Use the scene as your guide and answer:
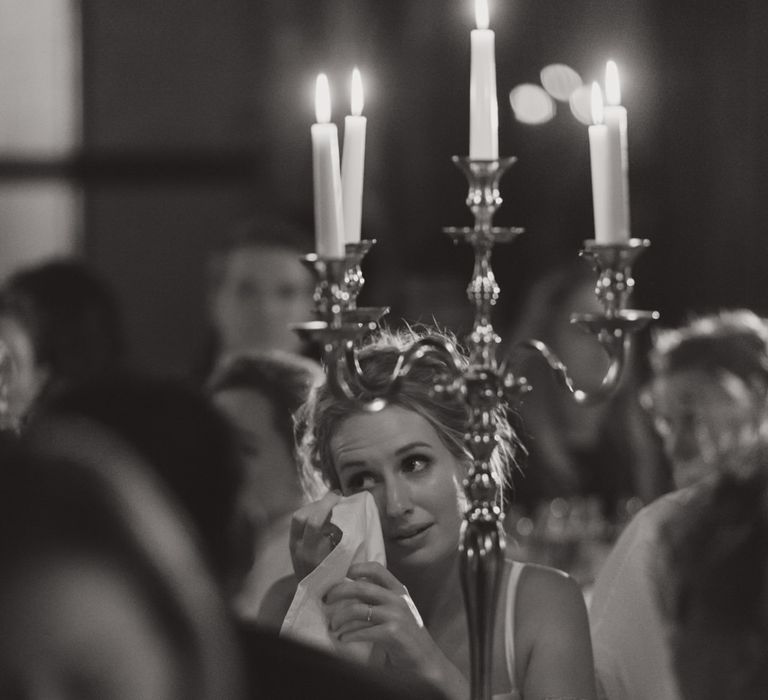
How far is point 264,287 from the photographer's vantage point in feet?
15.8

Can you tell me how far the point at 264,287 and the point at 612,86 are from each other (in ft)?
10.2

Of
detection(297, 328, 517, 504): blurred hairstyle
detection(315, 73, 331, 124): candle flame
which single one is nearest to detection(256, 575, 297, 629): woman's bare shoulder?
detection(297, 328, 517, 504): blurred hairstyle

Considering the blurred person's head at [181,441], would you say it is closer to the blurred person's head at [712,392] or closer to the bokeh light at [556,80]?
the blurred person's head at [712,392]

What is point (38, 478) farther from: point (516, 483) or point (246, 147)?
point (246, 147)

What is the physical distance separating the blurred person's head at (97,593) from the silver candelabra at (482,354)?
2.73ft

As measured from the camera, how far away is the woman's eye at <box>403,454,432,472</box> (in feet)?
8.16

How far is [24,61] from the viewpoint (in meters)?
8.22

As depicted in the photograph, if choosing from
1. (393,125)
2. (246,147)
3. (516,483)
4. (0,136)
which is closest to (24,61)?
(0,136)

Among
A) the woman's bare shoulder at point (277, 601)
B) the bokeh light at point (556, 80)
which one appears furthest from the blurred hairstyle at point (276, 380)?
the bokeh light at point (556, 80)

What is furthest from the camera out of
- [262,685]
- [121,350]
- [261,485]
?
[121,350]

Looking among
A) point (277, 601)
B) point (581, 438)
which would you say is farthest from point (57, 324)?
point (277, 601)

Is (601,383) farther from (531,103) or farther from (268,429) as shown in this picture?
(531,103)

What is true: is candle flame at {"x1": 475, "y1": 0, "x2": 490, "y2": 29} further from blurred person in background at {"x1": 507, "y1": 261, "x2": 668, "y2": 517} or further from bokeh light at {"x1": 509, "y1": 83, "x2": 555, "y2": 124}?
bokeh light at {"x1": 509, "y1": 83, "x2": 555, "y2": 124}

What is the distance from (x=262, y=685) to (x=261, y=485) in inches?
83.2
